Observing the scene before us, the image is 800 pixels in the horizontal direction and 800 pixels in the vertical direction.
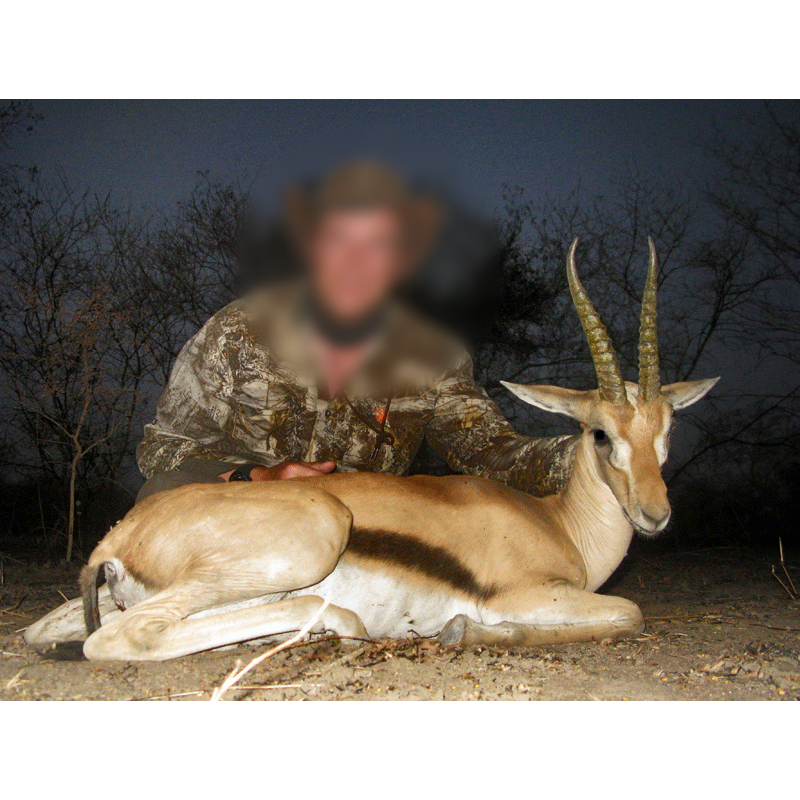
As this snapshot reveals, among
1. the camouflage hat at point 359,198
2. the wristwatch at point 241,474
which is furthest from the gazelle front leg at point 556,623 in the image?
the camouflage hat at point 359,198

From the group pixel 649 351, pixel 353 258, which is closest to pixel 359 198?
pixel 353 258

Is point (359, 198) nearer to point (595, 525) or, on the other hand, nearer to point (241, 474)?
point (241, 474)

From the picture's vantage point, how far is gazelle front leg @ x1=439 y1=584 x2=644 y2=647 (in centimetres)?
270

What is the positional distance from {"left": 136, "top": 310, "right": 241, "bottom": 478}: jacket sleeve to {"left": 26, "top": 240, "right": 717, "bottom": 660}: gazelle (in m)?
1.31

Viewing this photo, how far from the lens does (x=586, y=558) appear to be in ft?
10.9

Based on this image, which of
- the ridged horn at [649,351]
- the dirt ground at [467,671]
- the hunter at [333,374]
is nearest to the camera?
the dirt ground at [467,671]

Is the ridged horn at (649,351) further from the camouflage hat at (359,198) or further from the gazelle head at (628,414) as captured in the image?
the camouflage hat at (359,198)

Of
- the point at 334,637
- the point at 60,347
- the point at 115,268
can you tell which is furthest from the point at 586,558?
the point at 115,268

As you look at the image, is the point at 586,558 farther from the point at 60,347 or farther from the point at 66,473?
the point at 66,473

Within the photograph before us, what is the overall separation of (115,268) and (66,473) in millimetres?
2169

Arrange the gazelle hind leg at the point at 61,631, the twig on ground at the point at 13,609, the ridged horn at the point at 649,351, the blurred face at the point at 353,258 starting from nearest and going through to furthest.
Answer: the gazelle hind leg at the point at 61,631, the ridged horn at the point at 649,351, the twig on ground at the point at 13,609, the blurred face at the point at 353,258

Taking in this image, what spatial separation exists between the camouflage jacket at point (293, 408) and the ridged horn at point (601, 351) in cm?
97

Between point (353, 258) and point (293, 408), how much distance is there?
109cm

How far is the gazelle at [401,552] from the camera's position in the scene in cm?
246
